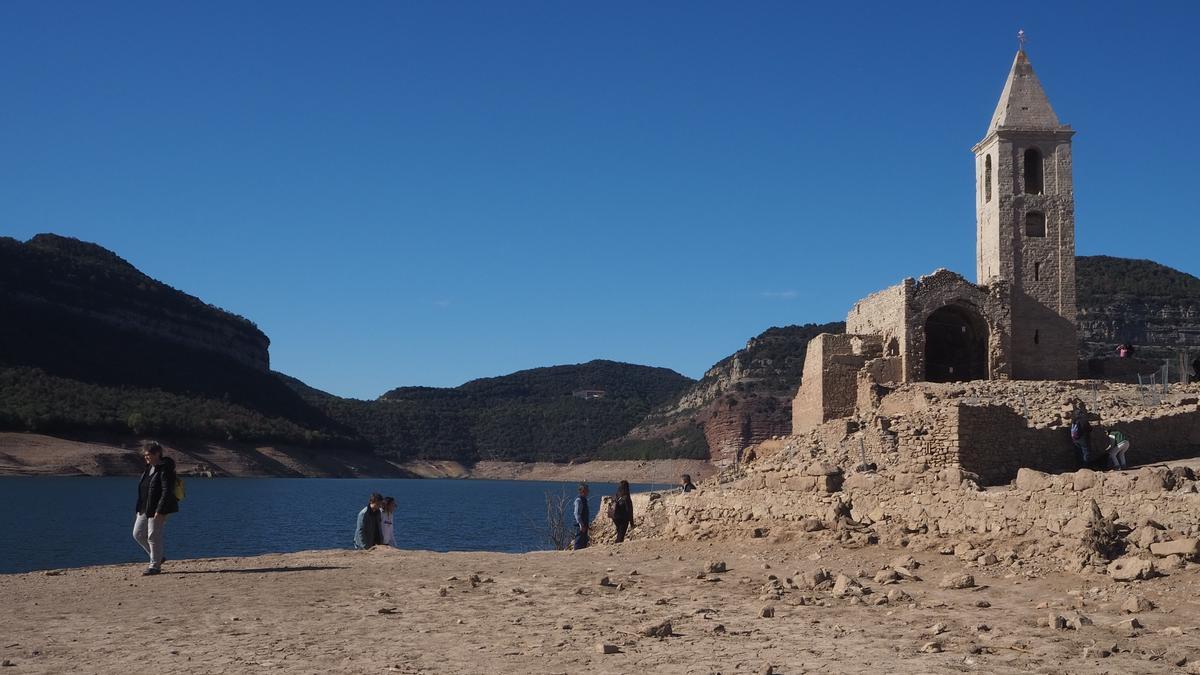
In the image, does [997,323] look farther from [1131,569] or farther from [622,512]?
[1131,569]

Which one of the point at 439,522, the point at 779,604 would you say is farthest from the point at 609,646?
the point at 439,522

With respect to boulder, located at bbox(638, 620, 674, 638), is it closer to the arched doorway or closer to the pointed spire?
the arched doorway

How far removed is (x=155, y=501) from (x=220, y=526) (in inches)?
1443

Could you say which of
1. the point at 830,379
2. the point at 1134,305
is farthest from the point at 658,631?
the point at 1134,305

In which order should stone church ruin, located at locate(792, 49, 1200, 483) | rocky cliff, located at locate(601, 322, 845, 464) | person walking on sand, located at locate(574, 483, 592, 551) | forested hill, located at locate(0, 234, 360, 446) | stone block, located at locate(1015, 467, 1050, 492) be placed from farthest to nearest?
forested hill, located at locate(0, 234, 360, 446) → rocky cliff, located at locate(601, 322, 845, 464) → stone church ruin, located at locate(792, 49, 1200, 483) → person walking on sand, located at locate(574, 483, 592, 551) → stone block, located at locate(1015, 467, 1050, 492)

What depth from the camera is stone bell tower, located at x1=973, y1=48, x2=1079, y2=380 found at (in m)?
32.8

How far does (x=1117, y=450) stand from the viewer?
16.3m

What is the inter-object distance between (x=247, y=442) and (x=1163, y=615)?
10572cm

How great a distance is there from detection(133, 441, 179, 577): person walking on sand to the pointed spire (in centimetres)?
2781

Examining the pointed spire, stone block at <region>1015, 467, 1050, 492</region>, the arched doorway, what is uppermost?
the pointed spire

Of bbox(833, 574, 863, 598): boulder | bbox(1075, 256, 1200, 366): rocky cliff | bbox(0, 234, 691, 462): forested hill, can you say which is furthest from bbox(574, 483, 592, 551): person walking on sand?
bbox(0, 234, 691, 462): forested hill

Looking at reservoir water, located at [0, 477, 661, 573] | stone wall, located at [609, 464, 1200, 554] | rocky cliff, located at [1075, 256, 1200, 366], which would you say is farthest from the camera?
rocky cliff, located at [1075, 256, 1200, 366]

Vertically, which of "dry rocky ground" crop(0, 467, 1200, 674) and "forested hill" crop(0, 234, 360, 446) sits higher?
"forested hill" crop(0, 234, 360, 446)

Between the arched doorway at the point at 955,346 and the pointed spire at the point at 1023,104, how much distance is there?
606cm
